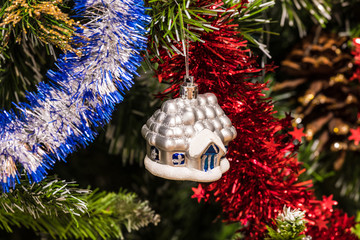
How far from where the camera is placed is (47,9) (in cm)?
36

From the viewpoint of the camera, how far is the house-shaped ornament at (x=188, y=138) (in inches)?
14.5

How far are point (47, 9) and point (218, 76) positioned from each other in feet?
0.60

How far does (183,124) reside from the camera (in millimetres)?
377

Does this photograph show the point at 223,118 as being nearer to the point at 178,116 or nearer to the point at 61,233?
the point at 178,116

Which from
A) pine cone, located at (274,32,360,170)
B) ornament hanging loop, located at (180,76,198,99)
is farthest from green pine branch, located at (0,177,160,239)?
pine cone, located at (274,32,360,170)

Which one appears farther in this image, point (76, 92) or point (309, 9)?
point (309, 9)

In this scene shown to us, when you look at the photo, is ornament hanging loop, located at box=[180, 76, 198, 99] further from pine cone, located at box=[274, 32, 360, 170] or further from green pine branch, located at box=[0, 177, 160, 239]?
pine cone, located at box=[274, 32, 360, 170]

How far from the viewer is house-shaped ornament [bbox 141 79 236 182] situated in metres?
0.37

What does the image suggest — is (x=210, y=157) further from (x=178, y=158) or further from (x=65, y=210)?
(x=65, y=210)

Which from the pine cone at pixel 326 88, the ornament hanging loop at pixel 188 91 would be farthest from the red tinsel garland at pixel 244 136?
the pine cone at pixel 326 88

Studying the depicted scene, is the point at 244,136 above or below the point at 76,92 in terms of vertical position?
below

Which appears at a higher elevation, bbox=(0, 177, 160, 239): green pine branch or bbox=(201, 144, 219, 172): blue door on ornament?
bbox=(201, 144, 219, 172): blue door on ornament

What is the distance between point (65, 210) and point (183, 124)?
17 centimetres

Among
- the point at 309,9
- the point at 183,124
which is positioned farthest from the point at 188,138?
the point at 309,9
